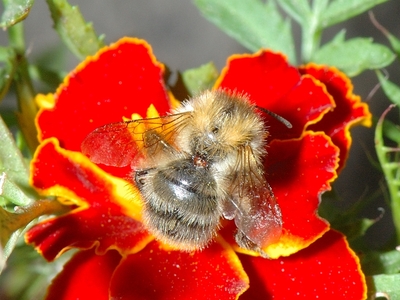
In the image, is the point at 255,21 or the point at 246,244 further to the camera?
A: the point at 255,21

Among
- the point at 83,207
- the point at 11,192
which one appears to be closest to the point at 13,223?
the point at 11,192

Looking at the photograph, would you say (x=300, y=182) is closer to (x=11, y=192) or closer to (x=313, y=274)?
(x=313, y=274)

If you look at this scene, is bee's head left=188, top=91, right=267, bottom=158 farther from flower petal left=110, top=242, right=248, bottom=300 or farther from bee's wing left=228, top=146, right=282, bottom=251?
flower petal left=110, top=242, right=248, bottom=300

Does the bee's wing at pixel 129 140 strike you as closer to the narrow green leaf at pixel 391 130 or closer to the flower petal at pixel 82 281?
the flower petal at pixel 82 281

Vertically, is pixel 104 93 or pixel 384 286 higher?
pixel 104 93

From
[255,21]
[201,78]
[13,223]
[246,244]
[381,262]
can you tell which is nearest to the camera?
[13,223]

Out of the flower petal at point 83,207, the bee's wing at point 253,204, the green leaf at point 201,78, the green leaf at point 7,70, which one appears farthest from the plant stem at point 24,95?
the bee's wing at point 253,204
